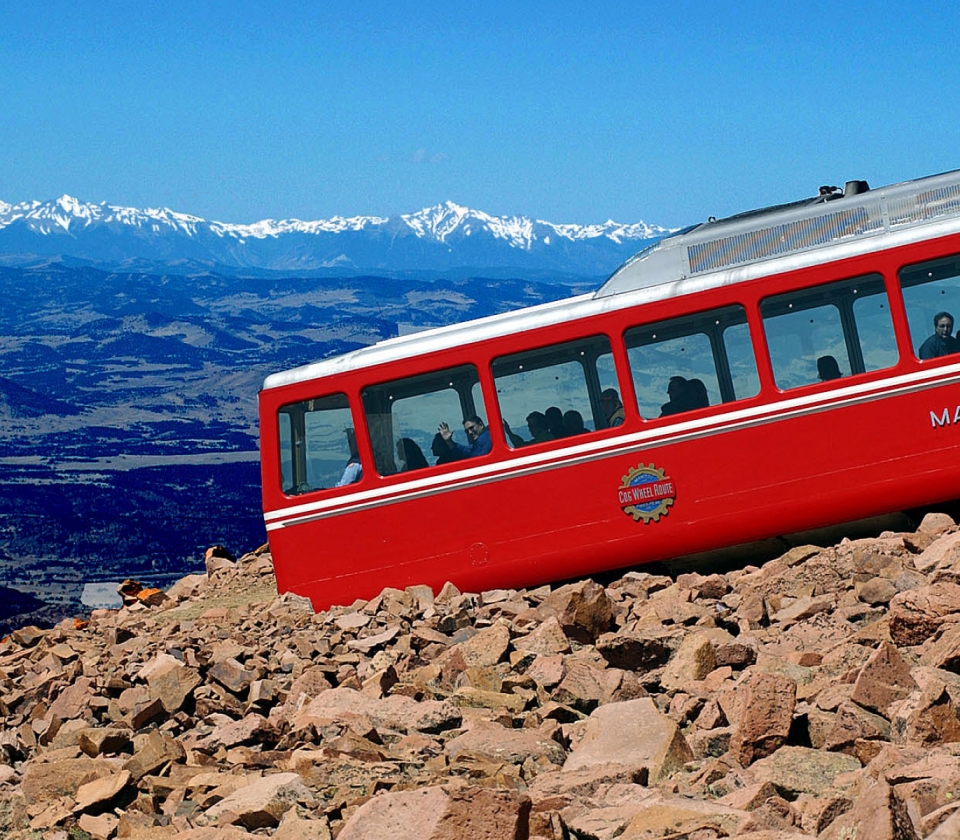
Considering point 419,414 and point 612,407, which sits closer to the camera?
point 612,407

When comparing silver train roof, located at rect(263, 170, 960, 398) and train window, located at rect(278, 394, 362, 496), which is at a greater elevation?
silver train roof, located at rect(263, 170, 960, 398)

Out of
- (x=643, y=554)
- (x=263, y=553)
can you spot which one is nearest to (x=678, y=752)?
(x=643, y=554)

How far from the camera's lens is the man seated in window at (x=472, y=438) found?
1480cm

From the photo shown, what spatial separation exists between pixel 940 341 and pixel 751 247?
2.18m

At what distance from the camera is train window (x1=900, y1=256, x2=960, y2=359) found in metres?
13.2

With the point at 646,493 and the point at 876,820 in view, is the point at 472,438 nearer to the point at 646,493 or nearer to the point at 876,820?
the point at 646,493

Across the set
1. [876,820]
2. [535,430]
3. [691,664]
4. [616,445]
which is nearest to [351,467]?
[535,430]

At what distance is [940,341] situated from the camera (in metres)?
13.4

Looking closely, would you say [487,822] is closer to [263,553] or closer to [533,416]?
[533,416]

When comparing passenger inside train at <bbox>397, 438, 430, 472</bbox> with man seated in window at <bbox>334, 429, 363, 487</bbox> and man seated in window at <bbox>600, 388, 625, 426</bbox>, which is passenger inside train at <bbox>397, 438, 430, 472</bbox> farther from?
man seated in window at <bbox>600, 388, 625, 426</bbox>

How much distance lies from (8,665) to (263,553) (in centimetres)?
622

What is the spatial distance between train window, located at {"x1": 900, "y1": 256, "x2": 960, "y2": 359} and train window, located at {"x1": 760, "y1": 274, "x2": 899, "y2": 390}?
230 mm

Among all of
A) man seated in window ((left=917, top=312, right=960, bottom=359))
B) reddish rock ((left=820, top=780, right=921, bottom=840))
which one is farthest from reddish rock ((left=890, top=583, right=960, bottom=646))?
man seated in window ((left=917, top=312, right=960, bottom=359))

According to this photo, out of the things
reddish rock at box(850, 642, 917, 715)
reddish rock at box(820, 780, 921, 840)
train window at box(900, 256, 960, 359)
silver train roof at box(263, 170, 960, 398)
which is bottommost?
reddish rock at box(850, 642, 917, 715)
